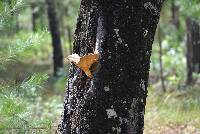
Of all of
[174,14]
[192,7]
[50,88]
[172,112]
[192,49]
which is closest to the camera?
[192,7]

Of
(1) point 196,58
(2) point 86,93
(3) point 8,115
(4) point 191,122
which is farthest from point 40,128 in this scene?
(1) point 196,58

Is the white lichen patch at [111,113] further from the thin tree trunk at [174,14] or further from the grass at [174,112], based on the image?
the thin tree trunk at [174,14]

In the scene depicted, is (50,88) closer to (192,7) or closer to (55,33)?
(55,33)

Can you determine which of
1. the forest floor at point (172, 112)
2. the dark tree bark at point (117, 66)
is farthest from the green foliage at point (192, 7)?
the dark tree bark at point (117, 66)

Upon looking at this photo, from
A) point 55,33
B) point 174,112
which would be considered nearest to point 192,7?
point 174,112

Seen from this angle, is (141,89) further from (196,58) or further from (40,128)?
(196,58)
